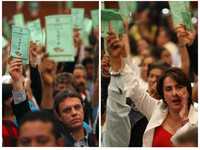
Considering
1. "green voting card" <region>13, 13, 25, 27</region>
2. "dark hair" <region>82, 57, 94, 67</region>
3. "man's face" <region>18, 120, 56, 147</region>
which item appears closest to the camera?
"man's face" <region>18, 120, 56, 147</region>

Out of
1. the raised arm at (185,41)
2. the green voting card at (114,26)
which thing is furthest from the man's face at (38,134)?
the raised arm at (185,41)

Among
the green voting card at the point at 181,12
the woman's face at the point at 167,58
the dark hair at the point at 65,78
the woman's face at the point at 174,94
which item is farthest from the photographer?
the woman's face at the point at 167,58

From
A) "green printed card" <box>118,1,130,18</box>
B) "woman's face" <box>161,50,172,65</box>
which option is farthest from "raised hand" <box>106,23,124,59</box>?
"woman's face" <box>161,50,172,65</box>

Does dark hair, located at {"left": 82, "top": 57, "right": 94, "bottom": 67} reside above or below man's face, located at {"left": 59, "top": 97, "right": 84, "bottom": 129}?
above

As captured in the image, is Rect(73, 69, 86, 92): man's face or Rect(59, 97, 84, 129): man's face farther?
Rect(73, 69, 86, 92): man's face

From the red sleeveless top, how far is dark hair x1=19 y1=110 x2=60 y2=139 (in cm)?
54

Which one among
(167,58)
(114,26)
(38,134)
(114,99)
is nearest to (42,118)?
(38,134)

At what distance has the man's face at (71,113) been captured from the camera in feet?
12.2

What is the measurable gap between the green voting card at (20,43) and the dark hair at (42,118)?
11.3 inches

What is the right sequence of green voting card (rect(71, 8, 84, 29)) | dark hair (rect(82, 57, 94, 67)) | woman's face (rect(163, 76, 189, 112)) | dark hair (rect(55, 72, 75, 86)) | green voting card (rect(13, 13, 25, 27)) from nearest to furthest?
woman's face (rect(163, 76, 189, 112)), green voting card (rect(71, 8, 84, 29)), dark hair (rect(55, 72, 75, 86)), green voting card (rect(13, 13, 25, 27)), dark hair (rect(82, 57, 94, 67))

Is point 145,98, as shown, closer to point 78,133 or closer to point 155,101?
point 155,101

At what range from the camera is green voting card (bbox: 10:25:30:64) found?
370 cm

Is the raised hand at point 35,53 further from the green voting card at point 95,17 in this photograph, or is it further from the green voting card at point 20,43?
the green voting card at point 95,17

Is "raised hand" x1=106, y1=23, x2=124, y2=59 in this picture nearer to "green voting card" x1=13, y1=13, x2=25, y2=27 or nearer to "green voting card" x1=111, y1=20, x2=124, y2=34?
"green voting card" x1=111, y1=20, x2=124, y2=34
